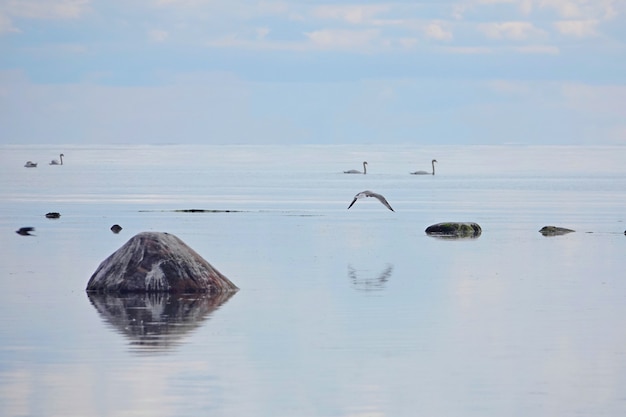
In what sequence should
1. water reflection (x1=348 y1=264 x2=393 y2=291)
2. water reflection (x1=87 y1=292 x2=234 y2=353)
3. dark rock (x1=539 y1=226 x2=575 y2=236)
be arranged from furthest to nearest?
dark rock (x1=539 y1=226 x2=575 y2=236) < water reflection (x1=348 y1=264 x2=393 y2=291) < water reflection (x1=87 y1=292 x2=234 y2=353)

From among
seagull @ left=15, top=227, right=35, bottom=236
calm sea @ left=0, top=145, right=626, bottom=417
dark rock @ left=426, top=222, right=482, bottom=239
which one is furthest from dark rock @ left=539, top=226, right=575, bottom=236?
seagull @ left=15, top=227, right=35, bottom=236

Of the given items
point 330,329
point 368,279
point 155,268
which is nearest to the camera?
point 330,329

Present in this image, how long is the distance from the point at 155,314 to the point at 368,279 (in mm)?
8506

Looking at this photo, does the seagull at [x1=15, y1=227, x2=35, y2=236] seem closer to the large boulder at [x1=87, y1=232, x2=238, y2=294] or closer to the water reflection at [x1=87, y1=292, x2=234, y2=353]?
the water reflection at [x1=87, y1=292, x2=234, y2=353]

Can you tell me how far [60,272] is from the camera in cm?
3378

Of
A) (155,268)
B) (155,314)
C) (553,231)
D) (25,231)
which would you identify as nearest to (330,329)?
(155,314)

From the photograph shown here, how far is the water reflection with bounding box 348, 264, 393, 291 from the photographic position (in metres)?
31.0

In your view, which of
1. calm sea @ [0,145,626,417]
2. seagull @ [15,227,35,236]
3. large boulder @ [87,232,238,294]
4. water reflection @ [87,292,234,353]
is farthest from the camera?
seagull @ [15,227,35,236]

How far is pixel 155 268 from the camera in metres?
28.1

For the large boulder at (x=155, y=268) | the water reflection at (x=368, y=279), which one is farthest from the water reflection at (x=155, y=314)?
the water reflection at (x=368, y=279)

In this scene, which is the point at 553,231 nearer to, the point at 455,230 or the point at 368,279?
the point at 455,230

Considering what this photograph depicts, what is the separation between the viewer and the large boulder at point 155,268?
91.5ft

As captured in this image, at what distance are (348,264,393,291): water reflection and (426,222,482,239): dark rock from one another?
12.0 metres

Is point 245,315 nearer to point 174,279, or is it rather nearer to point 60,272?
point 174,279
